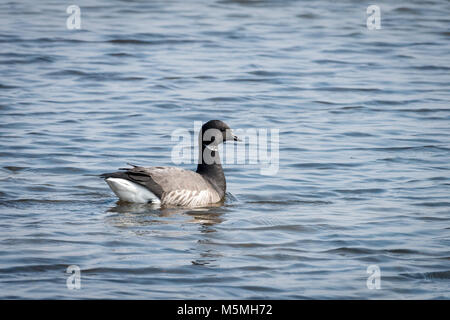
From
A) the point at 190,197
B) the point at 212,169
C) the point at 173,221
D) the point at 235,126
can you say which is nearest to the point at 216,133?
the point at 212,169

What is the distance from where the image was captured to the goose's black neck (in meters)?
10.7

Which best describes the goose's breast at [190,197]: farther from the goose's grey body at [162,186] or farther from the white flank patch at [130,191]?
the white flank patch at [130,191]

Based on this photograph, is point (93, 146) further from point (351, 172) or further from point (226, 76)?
point (226, 76)

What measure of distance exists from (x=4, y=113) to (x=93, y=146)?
9.66 ft

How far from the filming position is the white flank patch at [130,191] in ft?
32.4

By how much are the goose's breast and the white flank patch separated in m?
0.16

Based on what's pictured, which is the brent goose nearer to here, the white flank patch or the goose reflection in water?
the white flank patch

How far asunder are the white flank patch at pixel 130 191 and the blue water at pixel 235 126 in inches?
6.6

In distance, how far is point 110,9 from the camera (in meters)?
25.0

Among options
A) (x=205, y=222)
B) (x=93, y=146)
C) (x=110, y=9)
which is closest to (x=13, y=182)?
(x=93, y=146)

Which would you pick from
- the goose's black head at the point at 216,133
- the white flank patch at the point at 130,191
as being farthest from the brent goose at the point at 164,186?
the goose's black head at the point at 216,133

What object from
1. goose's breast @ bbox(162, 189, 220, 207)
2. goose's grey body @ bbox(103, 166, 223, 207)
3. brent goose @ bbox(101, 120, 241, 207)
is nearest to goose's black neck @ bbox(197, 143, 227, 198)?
brent goose @ bbox(101, 120, 241, 207)

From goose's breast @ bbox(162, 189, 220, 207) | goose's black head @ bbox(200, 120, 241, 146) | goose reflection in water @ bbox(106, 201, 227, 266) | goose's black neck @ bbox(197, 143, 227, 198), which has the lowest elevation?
goose reflection in water @ bbox(106, 201, 227, 266)
